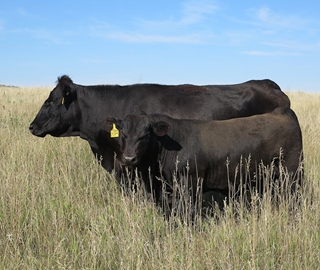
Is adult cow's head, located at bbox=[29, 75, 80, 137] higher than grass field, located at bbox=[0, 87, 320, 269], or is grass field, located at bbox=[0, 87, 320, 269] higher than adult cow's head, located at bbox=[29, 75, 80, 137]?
adult cow's head, located at bbox=[29, 75, 80, 137]

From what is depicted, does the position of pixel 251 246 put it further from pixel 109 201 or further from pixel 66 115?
pixel 66 115

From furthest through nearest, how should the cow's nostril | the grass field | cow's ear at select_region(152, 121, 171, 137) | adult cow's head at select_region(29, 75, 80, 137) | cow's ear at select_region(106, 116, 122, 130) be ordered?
adult cow's head at select_region(29, 75, 80, 137) < cow's ear at select_region(106, 116, 122, 130) < cow's ear at select_region(152, 121, 171, 137) < the cow's nostril < the grass field

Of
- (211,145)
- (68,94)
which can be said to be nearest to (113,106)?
→ (68,94)

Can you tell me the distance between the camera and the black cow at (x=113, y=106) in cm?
672

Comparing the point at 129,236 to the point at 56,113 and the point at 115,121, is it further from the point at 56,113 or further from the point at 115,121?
the point at 56,113

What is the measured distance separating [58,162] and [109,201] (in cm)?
217

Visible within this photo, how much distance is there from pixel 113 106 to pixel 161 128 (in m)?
2.08

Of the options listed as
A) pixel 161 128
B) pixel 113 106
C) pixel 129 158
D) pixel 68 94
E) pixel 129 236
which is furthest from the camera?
pixel 113 106

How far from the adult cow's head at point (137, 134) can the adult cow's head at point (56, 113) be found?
1998mm

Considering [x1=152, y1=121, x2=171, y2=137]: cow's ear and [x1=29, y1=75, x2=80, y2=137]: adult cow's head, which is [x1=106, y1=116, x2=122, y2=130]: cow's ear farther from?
[x1=29, y1=75, x2=80, y2=137]: adult cow's head

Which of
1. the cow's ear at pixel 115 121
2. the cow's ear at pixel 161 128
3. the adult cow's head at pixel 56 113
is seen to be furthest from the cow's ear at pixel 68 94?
the cow's ear at pixel 161 128

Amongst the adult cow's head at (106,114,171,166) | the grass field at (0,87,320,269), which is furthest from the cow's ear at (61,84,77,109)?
the adult cow's head at (106,114,171,166)

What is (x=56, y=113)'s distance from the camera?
6742mm

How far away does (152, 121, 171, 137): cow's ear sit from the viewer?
16.3ft
